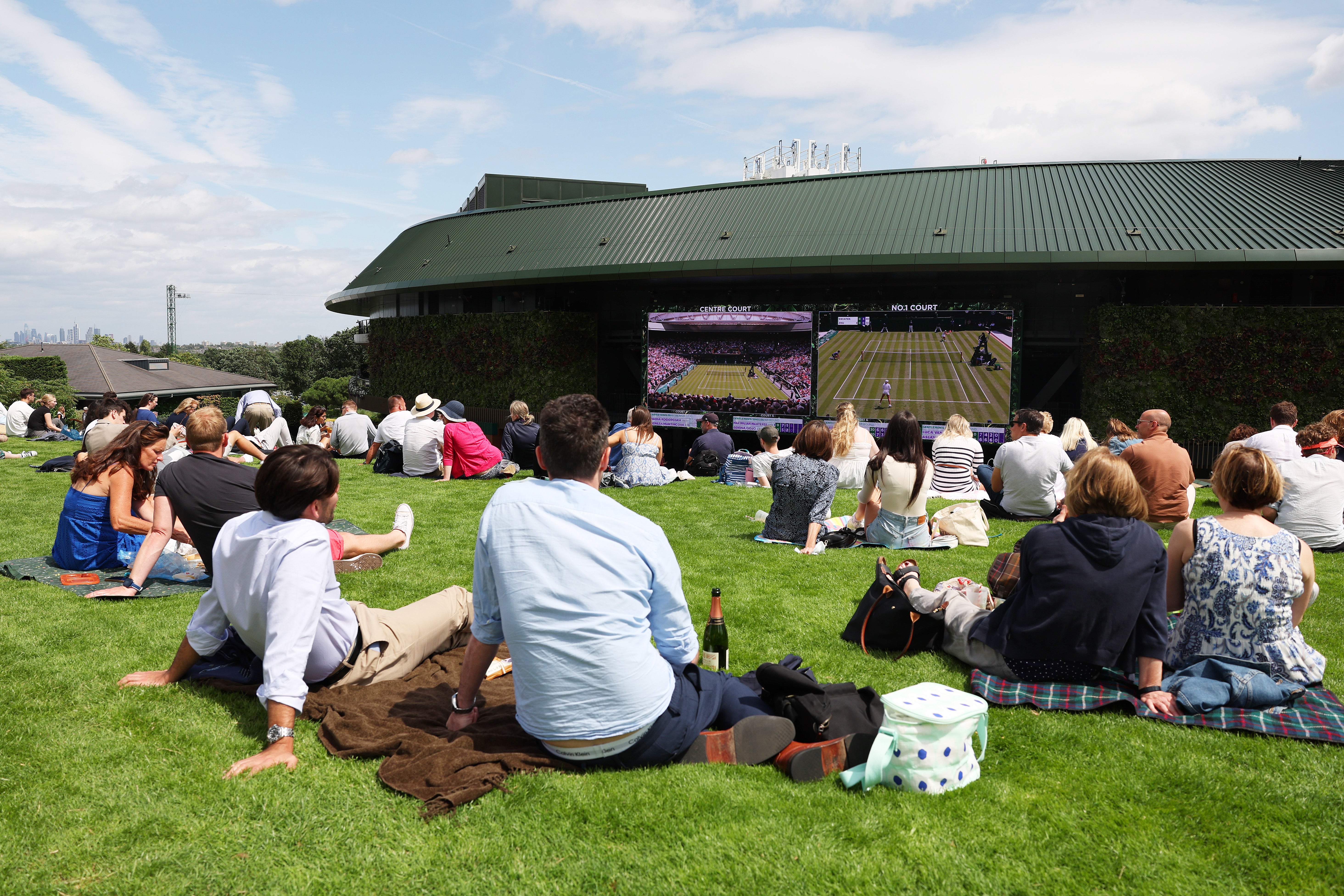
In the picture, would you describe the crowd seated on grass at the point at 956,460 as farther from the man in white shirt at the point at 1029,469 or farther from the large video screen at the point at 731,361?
the large video screen at the point at 731,361

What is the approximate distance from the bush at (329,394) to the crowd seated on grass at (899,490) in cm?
4590

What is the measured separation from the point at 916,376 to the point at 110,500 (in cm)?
1502

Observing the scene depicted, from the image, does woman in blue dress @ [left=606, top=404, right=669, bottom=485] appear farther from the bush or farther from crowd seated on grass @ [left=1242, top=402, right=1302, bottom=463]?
the bush

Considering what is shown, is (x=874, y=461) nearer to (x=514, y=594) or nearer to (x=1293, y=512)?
(x=1293, y=512)

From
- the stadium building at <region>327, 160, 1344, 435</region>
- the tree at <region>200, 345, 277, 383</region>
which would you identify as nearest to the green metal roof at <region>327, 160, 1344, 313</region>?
the stadium building at <region>327, 160, 1344, 435</region>

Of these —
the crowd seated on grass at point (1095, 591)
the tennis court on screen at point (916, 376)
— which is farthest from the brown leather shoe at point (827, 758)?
the tennis court on screen at point (916, 376)

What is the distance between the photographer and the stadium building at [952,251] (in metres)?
15.8

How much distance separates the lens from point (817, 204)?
64.7 feet

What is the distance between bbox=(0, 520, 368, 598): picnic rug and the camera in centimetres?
679

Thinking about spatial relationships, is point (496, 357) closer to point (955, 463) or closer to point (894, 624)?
point (955, 463)

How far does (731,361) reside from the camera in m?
19.8

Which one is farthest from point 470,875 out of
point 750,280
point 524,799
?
point 750,280

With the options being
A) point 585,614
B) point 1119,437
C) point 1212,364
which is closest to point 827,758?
point 585,614

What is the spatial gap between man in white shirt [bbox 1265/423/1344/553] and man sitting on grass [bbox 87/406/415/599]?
859cm
